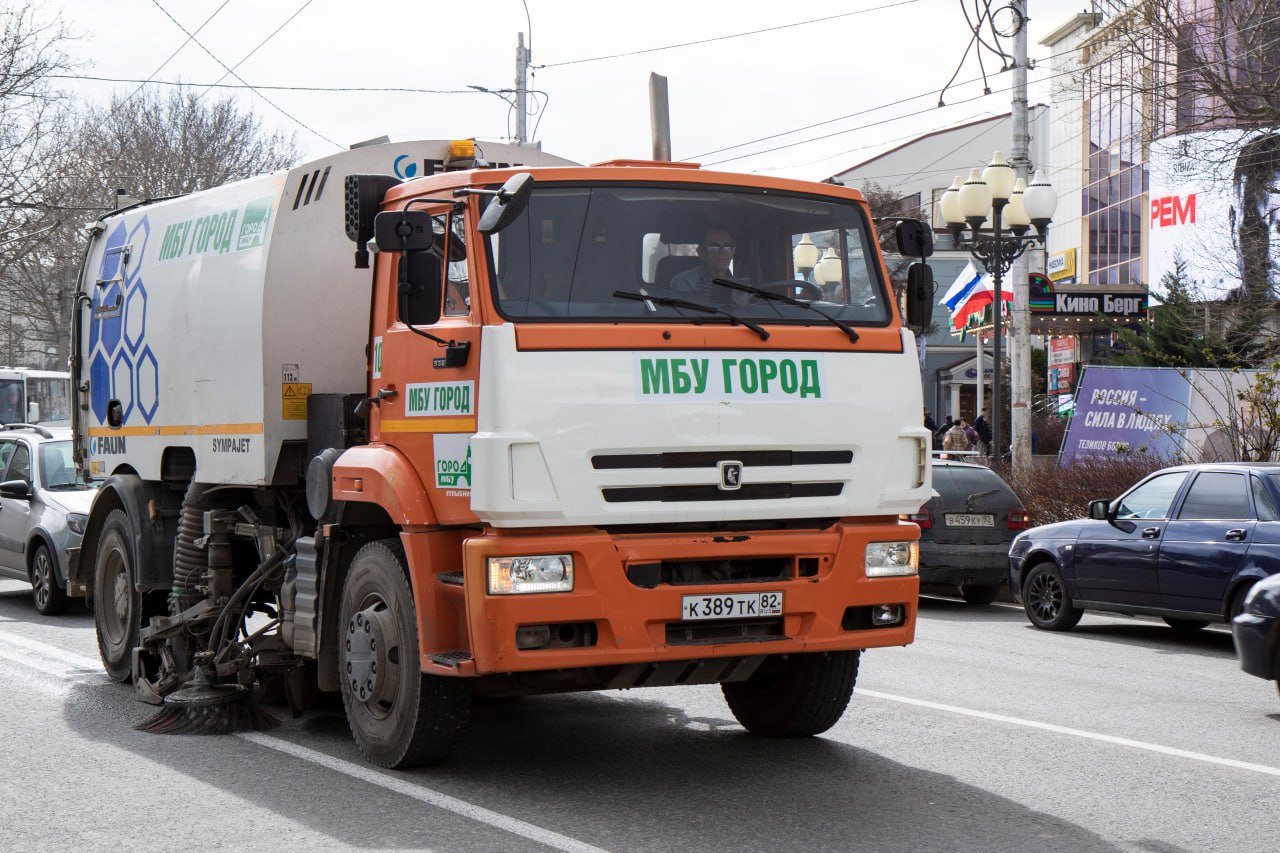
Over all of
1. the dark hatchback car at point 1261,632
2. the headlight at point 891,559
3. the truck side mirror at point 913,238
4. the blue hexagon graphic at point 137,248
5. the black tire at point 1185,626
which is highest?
the blue hexagon graphic at point 137,248

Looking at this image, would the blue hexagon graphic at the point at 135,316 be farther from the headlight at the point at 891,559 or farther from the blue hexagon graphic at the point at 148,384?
the headlight at the point at 891,559

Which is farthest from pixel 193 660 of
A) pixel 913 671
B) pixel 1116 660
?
pixel 1116 660

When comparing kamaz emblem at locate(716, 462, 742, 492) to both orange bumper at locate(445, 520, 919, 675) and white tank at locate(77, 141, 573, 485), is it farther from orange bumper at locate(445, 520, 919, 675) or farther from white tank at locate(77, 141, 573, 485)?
white tank at locate(77, 141, 573, 485)

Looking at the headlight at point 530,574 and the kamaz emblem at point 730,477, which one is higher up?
the kamaz emblem at point 730,477

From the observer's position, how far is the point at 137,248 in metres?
10.6

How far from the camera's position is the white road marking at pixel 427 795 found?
6.08 metres

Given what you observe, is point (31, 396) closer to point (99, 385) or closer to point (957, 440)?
point (957, 440)

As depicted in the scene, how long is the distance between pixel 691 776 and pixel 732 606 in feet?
3.12

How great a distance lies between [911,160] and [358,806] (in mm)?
72191

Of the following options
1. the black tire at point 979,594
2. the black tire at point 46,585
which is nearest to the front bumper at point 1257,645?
the black tire at point 979,594

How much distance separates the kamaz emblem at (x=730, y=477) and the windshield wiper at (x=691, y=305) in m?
0.58

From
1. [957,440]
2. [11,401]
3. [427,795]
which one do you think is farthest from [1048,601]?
[11,401]

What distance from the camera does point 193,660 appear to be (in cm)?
952

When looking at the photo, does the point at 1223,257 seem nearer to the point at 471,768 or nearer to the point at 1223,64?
the point at 1223,64
